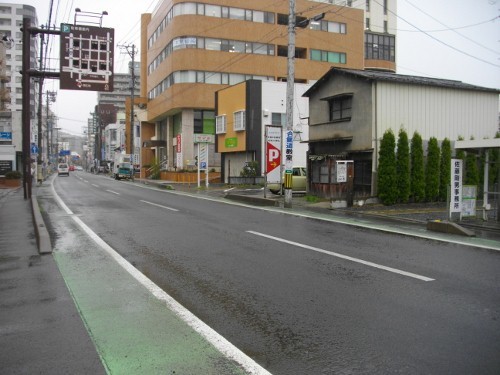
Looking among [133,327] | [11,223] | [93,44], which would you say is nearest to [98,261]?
[133,327]

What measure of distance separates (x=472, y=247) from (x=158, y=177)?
45225 mm

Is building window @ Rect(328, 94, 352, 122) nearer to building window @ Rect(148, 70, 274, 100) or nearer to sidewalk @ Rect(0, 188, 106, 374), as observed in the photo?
sidewalk @ Rect(0, 188, 106, 374)

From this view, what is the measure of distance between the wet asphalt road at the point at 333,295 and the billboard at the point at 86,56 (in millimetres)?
9705

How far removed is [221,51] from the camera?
45.2m

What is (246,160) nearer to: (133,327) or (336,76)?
(336,76)

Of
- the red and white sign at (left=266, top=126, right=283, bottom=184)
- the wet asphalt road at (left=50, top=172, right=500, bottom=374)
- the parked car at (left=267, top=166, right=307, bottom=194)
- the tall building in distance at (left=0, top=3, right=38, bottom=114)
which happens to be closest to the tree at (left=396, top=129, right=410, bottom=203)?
the red and white sign at (left=266, top=126, right=283, bottom=184)

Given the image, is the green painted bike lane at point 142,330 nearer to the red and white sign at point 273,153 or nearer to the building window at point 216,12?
the red and white sign at point 273,153

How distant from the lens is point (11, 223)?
13148mm

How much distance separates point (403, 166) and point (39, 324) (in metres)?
15.9

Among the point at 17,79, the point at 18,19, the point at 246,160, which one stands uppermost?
the point at 18,19

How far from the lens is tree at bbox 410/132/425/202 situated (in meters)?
18.2

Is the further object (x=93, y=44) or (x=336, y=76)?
(x=336, y=76)

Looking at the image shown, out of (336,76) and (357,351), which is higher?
(336,76)

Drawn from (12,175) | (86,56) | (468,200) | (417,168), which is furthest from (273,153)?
(12,175)
